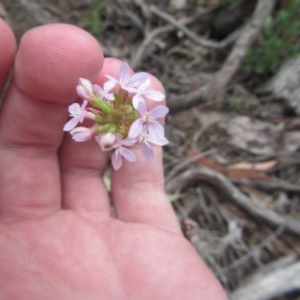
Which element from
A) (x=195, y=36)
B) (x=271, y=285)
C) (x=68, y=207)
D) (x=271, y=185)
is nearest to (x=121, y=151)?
(x=68, y=207)

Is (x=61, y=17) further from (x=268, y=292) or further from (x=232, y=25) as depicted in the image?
(x=268, y=292)

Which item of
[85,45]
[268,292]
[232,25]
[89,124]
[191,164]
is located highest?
[232,25]

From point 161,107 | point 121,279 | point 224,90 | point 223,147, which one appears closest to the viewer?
point 161,107

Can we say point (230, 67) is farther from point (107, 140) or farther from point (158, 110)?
point (107, 140)

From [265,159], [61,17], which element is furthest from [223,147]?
[61,17]

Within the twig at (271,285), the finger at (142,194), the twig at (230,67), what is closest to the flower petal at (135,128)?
the finger at (142,194)

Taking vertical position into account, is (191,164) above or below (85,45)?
below

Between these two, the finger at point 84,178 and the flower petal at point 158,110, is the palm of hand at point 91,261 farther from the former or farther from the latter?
the flower petal at point 158,110
